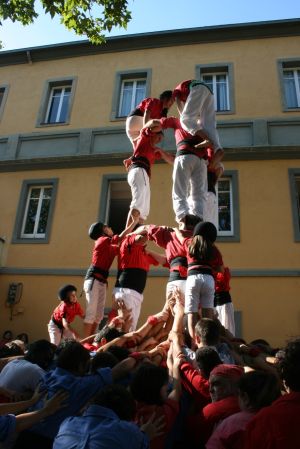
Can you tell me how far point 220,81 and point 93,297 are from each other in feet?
31.7

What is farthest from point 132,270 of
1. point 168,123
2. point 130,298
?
point 168,123

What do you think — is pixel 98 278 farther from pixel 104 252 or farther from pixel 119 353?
pixel 119 353

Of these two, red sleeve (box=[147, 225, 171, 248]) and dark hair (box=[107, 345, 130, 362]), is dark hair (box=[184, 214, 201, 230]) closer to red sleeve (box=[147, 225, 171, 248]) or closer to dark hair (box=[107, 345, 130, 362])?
red sleeve (box=[147, 225, 171, 248])

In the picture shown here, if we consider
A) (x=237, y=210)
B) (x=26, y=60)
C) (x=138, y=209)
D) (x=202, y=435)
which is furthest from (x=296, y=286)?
(x=26, y=60)

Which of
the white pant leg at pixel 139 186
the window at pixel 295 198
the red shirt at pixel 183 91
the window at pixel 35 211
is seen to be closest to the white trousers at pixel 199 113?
the red shirt at pixel 183 91

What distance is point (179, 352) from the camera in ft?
11.0

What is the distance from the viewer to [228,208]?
1132cm

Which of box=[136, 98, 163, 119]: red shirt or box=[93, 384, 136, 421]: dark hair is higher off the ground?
box=[136, 98, 163, 119]: red shirt

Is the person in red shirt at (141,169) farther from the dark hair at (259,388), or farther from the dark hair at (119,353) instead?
the dark hair at (259,388)

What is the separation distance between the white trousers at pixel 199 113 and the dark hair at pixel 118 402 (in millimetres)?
3794

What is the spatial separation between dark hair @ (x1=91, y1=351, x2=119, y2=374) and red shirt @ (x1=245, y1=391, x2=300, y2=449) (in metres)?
1.32

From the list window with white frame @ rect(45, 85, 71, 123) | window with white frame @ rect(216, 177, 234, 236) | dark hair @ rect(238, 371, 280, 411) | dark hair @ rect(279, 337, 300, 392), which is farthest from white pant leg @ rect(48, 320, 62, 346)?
window with white frame @ rect(45, 85, 71, 123)

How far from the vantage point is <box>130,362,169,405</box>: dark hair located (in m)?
2.43

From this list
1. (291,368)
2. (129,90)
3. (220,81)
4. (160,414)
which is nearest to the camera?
(291,368)
